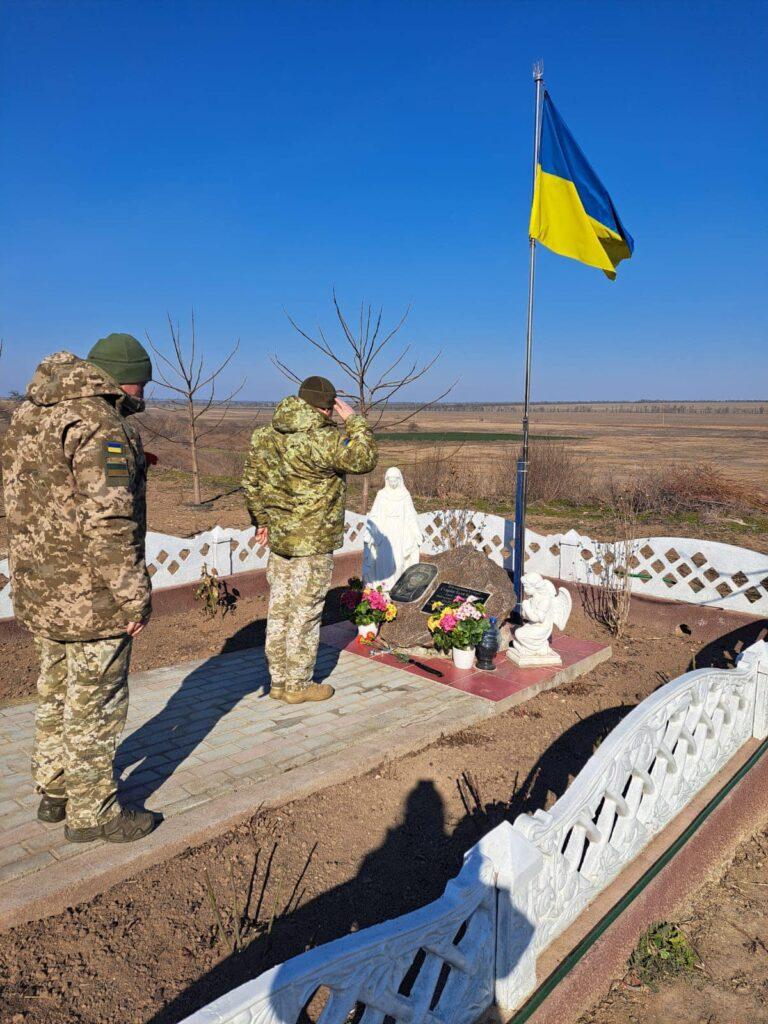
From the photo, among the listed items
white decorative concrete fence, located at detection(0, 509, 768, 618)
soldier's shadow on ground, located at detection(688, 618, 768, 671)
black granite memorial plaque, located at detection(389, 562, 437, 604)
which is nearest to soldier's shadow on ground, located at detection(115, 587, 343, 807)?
black granite memorial plaque, located at detection(389, 562, 437, 604)

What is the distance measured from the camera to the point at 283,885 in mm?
3080

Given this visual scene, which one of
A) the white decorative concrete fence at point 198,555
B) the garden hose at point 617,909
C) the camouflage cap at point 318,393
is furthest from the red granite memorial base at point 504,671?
the camouflage cap at point 318,393

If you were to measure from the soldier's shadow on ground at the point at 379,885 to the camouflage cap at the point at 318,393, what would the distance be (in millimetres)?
2377

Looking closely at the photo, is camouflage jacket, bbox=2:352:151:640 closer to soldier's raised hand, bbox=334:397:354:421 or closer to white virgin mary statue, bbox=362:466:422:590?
soldier's raised hand, bbox=334:397:354:421

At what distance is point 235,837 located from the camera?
3375 millimetres

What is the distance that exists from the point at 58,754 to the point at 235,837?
92 centimetres

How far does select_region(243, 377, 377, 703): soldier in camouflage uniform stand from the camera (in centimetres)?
447

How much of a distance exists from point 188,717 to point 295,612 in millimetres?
974

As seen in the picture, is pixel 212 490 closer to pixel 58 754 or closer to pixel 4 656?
pixel 4 656

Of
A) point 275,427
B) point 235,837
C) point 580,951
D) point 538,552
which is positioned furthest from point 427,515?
point 580,951

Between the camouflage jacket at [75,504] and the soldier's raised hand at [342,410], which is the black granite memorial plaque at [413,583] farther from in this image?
the camouflage jacket at [75,504]

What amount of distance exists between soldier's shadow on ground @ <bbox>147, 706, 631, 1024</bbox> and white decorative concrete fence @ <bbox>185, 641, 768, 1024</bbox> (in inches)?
6.9

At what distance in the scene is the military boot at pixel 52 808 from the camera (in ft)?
10.5

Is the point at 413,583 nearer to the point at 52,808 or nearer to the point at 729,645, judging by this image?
the point at 729,645
